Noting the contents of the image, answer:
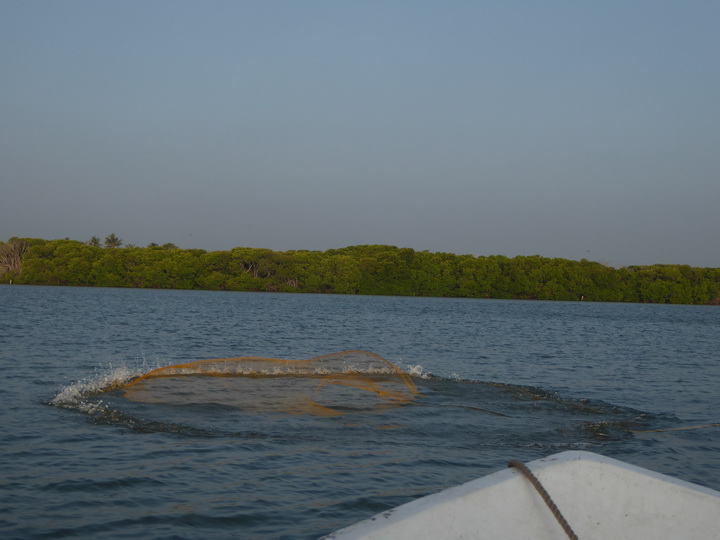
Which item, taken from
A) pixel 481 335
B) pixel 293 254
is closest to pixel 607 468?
pixel 481 335

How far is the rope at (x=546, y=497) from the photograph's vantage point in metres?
4.04

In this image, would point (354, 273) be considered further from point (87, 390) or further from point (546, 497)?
point (546, 497)

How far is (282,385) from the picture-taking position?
50.9 feet

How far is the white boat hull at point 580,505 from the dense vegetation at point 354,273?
13114cm

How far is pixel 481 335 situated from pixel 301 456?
3115 centimetres

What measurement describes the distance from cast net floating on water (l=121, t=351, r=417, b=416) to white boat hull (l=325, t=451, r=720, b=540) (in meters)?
8.53

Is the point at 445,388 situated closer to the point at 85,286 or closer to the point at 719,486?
the point at 719,486

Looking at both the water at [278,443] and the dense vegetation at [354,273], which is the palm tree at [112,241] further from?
the water at [278,443]

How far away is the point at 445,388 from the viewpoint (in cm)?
1669

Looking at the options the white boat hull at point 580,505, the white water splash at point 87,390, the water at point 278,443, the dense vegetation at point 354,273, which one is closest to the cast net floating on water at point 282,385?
the water at point 278,443

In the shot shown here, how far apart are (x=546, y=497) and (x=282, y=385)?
11739mm

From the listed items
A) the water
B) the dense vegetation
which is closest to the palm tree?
the dense vegetation

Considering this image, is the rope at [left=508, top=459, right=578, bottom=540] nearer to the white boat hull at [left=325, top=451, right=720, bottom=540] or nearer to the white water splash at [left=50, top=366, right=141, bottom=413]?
the white boat hull at [left=325, top=451, right=720, bottom=540]

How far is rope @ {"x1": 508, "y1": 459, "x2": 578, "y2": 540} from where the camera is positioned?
404 cm
